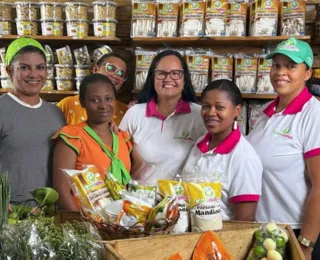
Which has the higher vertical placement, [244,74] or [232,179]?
[244,74]

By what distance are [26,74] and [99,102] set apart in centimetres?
49

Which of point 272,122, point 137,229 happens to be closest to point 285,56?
point 272,122

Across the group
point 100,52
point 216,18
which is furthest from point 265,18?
point 100,52

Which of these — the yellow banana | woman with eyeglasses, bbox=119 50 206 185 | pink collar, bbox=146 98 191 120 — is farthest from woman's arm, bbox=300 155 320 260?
the yellow banana

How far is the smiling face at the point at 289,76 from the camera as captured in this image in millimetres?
2070

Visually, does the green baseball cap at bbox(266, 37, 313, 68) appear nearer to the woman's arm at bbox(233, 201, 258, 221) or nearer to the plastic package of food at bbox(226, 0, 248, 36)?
the woman's arm at bbox(233, 201, 258, 221)

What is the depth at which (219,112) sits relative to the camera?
6.44 ft

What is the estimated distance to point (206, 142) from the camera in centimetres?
205

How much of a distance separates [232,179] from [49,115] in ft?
3.63

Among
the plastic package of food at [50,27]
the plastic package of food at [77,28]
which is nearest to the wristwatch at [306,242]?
the plastic package of food at [77,28]

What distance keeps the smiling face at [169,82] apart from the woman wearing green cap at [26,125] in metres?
0.60

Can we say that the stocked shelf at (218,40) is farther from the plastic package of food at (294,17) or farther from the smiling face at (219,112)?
the smiling face at (219,112)

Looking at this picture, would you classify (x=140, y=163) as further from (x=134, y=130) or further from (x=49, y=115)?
(x=49, y=115)

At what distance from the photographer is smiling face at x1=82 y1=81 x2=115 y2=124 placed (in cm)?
209
